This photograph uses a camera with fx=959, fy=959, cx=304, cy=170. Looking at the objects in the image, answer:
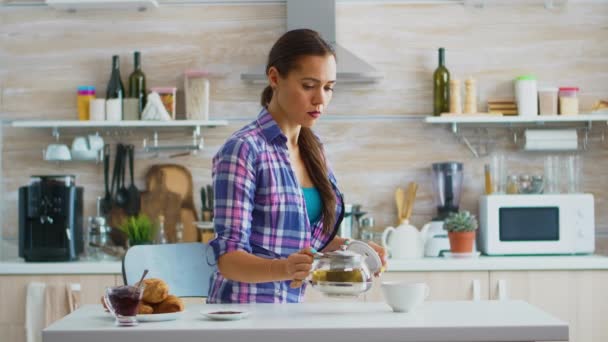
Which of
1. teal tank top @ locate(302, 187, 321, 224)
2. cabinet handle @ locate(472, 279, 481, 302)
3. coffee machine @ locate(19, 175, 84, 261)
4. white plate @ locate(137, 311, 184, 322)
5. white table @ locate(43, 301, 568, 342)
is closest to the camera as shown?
white table @ locate(43, 301, 568, 342)

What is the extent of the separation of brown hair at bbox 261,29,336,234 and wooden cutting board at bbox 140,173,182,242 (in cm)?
203

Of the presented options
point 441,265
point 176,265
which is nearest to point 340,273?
point 176,265

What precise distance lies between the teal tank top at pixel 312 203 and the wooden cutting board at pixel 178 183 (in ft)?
6.82

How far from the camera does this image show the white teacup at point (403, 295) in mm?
2123

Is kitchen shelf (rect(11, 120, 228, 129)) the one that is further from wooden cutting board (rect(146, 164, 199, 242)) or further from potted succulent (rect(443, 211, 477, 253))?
potted succulent (rect(443, 211, 477, 253))

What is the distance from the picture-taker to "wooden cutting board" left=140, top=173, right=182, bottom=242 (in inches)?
178

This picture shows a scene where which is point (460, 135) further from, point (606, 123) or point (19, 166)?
point (19, 166)

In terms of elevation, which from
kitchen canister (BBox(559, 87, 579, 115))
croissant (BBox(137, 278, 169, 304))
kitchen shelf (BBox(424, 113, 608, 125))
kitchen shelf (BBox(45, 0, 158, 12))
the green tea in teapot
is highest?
kitchen shelf (BBox(45, 0, 158, 12))

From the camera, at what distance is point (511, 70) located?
4.61 m

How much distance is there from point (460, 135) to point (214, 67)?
122 centimetres

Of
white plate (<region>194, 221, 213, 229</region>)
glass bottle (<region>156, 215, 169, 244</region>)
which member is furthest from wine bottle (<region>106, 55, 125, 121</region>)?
white plate (<region>194, 221, 213, 229</region>)

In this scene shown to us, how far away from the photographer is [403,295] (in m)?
2.13

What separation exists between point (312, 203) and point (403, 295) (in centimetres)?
48

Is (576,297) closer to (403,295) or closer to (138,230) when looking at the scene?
(138,230)
